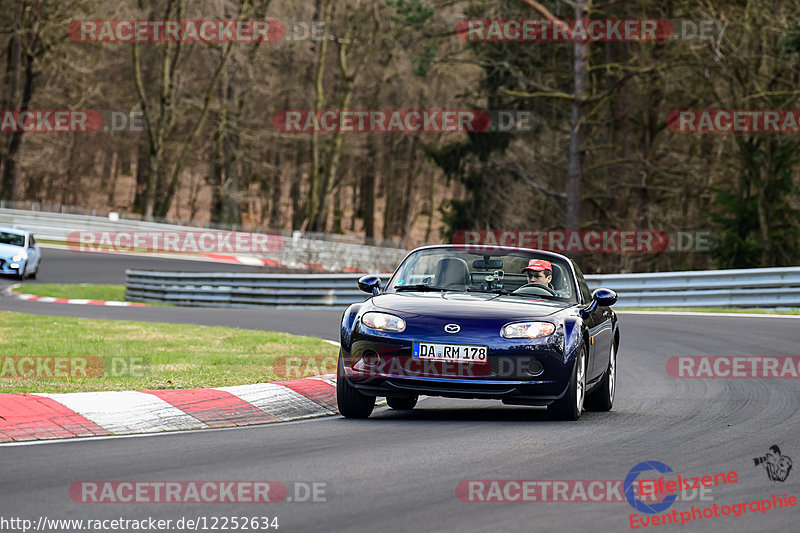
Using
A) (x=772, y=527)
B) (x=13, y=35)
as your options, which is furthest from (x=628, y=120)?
(x=772, y=527)

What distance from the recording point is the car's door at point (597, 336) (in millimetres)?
9712

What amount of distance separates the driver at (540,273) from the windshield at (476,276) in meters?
0.02

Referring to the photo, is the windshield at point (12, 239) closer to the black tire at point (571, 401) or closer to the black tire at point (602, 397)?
the black tire at point (602, 397)

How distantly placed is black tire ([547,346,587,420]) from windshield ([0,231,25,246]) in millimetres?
26596

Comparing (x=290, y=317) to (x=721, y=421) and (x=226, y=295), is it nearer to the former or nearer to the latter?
(x=226, y=295)

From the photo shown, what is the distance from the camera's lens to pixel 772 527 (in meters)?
5.43

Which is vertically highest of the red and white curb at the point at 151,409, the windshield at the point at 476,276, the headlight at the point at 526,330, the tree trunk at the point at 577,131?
the tree trunk at the point at 577,131

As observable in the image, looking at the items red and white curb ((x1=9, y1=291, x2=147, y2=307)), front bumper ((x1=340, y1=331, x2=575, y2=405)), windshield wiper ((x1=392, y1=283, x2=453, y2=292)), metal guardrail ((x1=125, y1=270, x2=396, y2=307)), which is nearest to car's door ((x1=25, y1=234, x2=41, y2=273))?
red and white curb ((x1=9, y1=291, x2=147, y2=307))

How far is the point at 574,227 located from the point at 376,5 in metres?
22.5

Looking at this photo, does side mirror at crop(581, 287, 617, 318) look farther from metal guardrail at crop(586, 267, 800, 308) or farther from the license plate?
metal guardrail at crop(586, 267, 800, 308)

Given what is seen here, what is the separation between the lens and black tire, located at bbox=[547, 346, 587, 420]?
8.95m

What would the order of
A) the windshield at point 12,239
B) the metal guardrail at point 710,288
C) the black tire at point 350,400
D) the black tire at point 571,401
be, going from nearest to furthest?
the black tire at point 571,401, the black tire at point 350,400, the metal guardrail at point 710,288, the windshield at point 12,239

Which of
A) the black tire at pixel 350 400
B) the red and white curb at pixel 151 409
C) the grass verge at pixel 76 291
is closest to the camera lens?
the red and white curb at pixel 151 409

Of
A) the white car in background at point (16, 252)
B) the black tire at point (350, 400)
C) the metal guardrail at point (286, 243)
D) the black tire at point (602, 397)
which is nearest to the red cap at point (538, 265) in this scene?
the black tire at point (602, 397)
